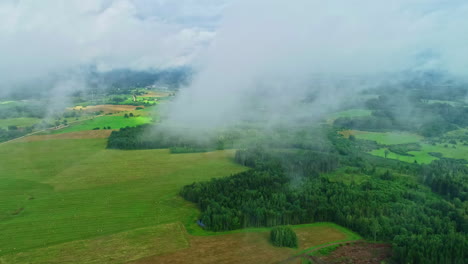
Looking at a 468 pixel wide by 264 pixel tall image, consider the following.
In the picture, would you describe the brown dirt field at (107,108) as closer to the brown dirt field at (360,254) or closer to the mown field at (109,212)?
the mown field at (109,212)

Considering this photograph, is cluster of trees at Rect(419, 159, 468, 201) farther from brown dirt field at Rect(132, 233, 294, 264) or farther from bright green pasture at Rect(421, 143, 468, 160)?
brown dirt field at Rect(132, 233, 294, 264)

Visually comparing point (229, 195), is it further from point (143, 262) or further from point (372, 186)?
point (372, 186)

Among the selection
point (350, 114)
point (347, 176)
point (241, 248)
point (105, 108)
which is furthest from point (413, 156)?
point (105, 108)

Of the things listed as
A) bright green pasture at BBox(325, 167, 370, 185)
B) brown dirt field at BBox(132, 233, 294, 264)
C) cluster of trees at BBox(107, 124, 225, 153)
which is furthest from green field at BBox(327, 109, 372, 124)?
brown dirt field at BBox(132, 233, 294, 264)

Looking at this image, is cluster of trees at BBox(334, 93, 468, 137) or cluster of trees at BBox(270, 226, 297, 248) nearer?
cluster of trees at BBox(270, 226, 297, 248)

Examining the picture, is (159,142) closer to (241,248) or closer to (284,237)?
(241,248)

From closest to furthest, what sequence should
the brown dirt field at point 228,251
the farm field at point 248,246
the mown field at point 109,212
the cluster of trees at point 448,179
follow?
the brown dirt field at point 228,251, the farm field at point 248,246, the mown field at point 109,212, the cluster of trees at point 448,179

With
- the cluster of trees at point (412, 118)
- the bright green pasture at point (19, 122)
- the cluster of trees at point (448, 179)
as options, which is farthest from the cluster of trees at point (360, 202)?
the bright green pasture at point (19, 122)
